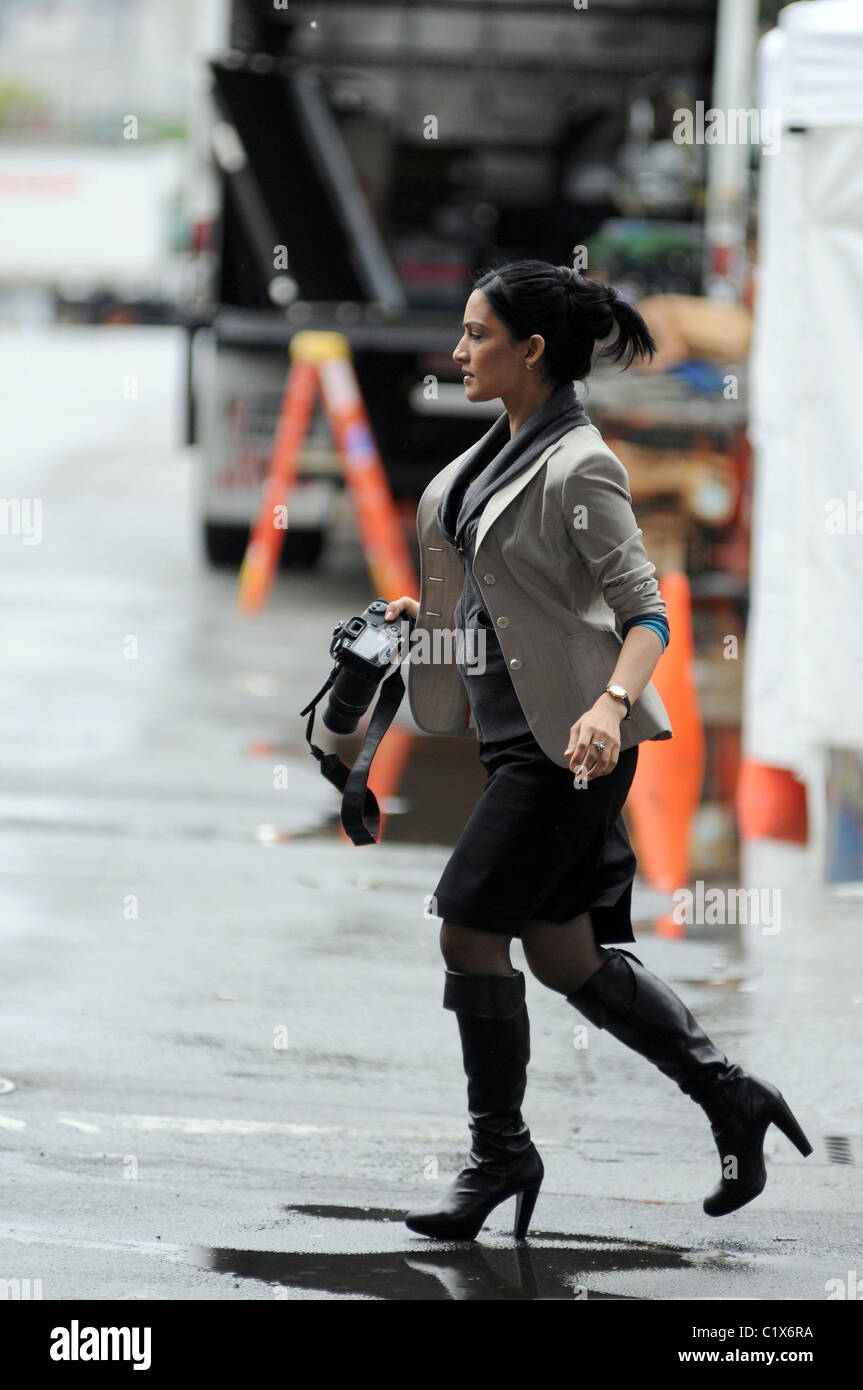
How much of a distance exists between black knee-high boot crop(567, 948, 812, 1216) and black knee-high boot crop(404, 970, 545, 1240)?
15 cm

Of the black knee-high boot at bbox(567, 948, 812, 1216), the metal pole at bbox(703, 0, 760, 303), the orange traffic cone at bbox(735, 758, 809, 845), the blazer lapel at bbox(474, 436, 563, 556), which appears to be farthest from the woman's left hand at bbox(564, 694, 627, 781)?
the metal pole at bbox(703, 0, 760, 303)

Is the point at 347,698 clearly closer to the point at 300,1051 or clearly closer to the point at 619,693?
the point at 619,693

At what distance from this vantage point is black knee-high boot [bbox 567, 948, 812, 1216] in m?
4.20

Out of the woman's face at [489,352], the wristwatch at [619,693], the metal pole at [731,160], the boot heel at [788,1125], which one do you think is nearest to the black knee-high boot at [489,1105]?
the boot heel at [788,1125]

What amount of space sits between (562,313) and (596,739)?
2.65ft

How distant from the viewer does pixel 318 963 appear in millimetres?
6266

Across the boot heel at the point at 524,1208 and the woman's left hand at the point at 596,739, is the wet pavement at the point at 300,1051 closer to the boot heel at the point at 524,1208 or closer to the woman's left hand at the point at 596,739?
the boot heel at the point at 524,1208

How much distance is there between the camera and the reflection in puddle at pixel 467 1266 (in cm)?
402

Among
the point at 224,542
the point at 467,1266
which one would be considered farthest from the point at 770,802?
the point at 224,542

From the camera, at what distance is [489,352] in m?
4.03

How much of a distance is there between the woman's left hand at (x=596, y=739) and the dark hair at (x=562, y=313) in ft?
2.18

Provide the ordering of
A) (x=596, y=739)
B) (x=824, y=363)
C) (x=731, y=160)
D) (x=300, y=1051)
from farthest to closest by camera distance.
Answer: (x=731, y=160), (x=824, y=363), (x=300, y=1051), (x=596, y=739)

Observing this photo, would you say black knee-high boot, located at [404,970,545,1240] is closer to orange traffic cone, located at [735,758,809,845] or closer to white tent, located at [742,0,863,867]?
white tent, located at [742,0,863,867]
